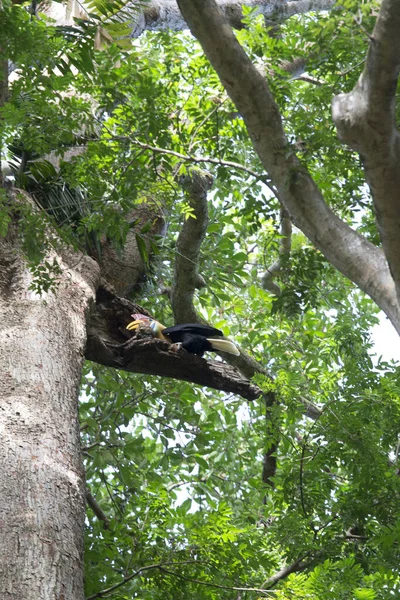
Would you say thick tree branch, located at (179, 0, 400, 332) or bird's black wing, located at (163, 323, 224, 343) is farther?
bird's black wing, located at (163, 323, 224, 343)

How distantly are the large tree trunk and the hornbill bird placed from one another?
55 centimetres

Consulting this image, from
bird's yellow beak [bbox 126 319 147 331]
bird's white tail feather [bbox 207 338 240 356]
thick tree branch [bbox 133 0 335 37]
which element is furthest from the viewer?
thick tree branch [bbox 133 0 335 37]

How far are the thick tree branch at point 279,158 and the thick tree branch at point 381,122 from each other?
0.36 metres

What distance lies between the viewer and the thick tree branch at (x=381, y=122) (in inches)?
106

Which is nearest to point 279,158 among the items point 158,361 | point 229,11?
point 158,361

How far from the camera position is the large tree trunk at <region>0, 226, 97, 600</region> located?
8.63 feet

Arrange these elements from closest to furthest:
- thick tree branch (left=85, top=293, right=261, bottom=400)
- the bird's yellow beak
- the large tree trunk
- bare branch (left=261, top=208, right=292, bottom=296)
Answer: the large tree trunk
thick tree branch (left=85, top=293, right=261, bottom=400)
the bird's yellow beak
bare branch (left=261, top=208, right=292, bottom=296)

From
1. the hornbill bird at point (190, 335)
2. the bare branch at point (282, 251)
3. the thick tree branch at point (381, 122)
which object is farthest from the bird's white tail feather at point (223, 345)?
the thick tree branch at point (381, 122)

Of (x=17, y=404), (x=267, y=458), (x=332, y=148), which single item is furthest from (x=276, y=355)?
(x=17, y=404)

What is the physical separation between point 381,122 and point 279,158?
0.79 meters

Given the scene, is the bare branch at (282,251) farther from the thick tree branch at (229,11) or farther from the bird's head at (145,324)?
the thick tree branch at (229,11)

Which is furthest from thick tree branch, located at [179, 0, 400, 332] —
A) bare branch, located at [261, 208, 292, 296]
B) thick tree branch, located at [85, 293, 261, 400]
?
bare branch, located at [261, 208, 292, 296]

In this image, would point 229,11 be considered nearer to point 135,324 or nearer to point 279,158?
point 135,324

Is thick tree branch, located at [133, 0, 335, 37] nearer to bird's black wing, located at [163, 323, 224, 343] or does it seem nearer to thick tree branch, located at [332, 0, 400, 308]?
bird's black wing, located at [163, 323, 224, 343]
